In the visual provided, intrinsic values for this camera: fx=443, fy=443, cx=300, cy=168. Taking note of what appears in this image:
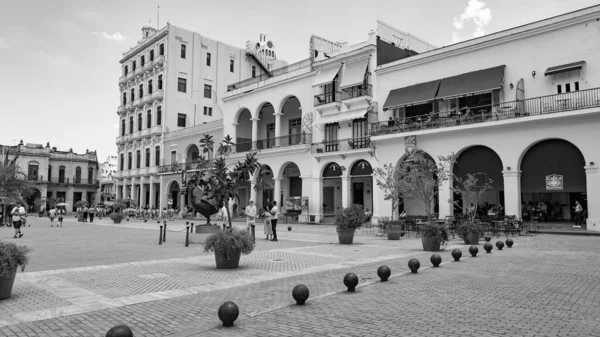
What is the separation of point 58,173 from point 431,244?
68818 millimetres

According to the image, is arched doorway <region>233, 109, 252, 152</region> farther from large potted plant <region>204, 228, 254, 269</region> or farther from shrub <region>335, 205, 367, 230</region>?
large potted plant <region>204, 228, 254, 269</region>

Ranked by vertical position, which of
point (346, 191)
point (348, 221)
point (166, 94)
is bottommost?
point (348, 221)

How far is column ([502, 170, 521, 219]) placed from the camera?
21625 millimetres

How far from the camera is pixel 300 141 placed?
111 feet

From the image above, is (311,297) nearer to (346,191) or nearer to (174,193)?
(346,191)

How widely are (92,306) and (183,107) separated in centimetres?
4353

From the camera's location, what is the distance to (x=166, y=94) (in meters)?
46.7

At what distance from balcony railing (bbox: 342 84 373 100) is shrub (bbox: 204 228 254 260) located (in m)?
19.9

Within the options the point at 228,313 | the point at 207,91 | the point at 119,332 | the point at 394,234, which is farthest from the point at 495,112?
the point at 207,91

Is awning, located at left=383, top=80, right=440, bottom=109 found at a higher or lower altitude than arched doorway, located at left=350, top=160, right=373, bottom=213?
higher

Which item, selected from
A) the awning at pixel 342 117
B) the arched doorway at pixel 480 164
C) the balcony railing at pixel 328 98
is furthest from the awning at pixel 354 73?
the arched doorway at pixel 480 164

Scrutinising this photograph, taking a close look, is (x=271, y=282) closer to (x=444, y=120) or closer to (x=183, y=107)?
(x=444, y=120)

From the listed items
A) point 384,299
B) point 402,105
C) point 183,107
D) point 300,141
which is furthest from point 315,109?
point 384,299

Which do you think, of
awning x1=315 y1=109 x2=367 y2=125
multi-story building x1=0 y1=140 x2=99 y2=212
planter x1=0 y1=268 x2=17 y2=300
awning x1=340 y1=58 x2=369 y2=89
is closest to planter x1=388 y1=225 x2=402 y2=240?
awning x1=315 y1=109 x2=367 y2=125
